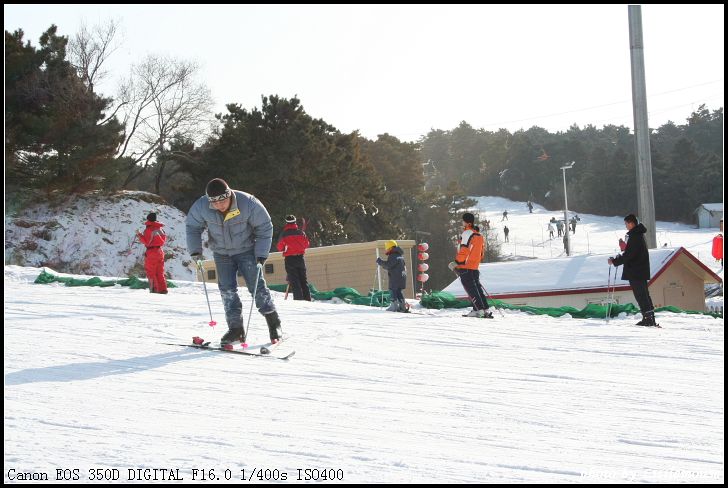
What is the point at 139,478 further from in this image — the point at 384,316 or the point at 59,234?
the point at 59,234

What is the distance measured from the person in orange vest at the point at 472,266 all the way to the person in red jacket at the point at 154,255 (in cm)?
503

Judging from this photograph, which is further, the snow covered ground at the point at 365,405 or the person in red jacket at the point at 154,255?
the person in red jacket at the point at 154,255

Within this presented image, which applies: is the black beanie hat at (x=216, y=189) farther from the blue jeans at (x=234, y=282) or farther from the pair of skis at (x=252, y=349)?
the pair of skis at (x=252, y=349)

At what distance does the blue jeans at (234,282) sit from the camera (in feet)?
25.3

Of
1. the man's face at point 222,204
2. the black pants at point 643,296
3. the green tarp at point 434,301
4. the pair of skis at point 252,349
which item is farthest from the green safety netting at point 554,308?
the man's face at point 222,204

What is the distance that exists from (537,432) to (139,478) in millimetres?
2374

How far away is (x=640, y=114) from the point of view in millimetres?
19656

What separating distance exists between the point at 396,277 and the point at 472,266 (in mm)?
1704

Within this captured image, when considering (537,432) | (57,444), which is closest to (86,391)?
(57,444)

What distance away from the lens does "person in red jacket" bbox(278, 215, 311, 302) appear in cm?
1437

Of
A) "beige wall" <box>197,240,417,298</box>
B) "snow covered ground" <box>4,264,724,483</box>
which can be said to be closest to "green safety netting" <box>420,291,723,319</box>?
"snow covered ground" <box>4,264,724,483</box>

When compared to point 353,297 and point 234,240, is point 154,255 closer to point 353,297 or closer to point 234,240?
point 353,297

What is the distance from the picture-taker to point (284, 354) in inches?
291

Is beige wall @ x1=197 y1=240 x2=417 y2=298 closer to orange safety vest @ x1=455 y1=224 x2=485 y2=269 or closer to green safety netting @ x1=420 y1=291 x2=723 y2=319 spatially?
green safety netting @ x1=420 y1=291 x2=723 y2=319
